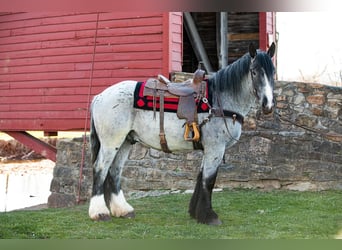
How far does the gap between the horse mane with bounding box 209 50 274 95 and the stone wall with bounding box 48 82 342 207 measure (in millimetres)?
1951

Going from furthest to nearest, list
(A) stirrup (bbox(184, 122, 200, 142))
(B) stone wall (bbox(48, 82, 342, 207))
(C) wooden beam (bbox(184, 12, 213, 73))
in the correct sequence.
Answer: (C) wooden beam (bbox(184, 12, 213, 73)) < (B) stone wall (bbox(48, 82, 342, 207)) < (A) stirrup (bbox(184, 122, 200, 142))

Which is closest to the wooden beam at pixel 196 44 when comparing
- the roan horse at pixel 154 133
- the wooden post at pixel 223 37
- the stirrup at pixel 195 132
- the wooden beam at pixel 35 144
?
the wooden post at pixel 223 37

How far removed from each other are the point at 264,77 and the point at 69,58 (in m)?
3.97

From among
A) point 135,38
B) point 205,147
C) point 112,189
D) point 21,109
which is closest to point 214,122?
point 205,147

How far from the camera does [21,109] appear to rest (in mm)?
7312

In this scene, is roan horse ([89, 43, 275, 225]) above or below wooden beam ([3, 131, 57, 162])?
above

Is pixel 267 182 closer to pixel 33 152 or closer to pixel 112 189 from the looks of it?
pixel 112 189

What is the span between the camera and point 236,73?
3818 millimetres

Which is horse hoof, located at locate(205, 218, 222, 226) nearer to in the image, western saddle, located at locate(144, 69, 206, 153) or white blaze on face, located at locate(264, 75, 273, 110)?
western saddle, located at locate(144, 69, 206, 153)

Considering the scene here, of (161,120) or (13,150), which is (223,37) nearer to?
(13,150)

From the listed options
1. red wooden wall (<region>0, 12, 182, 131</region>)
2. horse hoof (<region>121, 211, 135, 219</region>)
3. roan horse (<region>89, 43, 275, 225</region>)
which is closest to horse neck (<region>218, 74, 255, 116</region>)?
roan horse (<region>89, 43, 275, 225</region>)

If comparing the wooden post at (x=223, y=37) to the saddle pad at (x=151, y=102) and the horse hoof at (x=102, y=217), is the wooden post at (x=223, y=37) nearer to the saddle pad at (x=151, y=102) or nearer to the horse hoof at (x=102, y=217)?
the saddle pad at (x=151, y=102)

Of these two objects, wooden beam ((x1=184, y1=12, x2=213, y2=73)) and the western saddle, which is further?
wooden beam ((x1=184, y1=12, x2=213, y2=73))

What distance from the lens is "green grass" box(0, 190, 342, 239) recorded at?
3.65 meters
